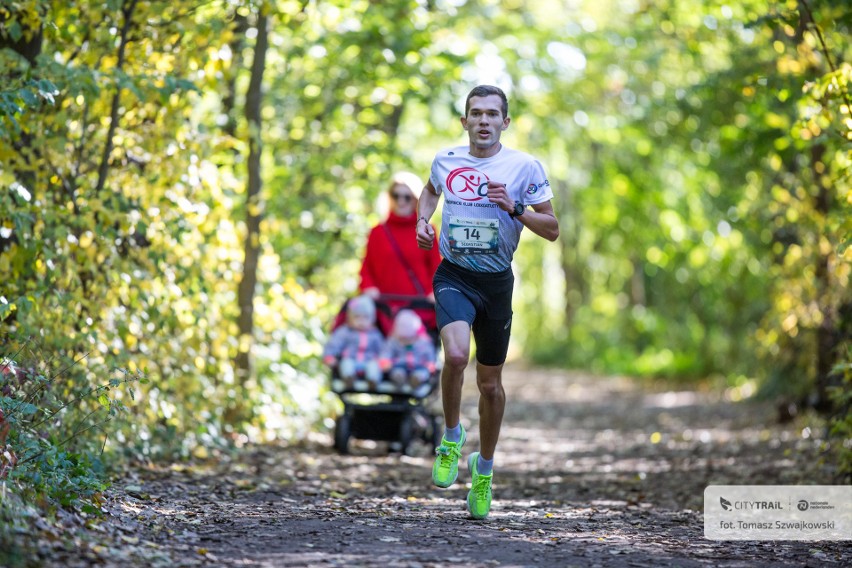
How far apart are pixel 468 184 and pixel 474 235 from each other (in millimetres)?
276

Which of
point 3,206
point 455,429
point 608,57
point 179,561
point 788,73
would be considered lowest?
point 179,561

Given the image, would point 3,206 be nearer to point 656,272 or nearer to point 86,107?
point 86,107

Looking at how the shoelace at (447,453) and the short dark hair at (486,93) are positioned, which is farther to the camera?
the shoelace at (447,453)

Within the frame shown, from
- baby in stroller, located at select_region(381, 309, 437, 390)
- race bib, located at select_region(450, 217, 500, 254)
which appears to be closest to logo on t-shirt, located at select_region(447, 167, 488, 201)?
race bib, located at select_region(450, 217, 500, 254)

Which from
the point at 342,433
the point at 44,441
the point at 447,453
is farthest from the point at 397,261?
the point at 44,441

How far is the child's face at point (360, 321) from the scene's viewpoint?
10.0m

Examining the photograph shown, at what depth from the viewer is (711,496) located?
26.9 ft

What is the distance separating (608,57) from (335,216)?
27.5 ft

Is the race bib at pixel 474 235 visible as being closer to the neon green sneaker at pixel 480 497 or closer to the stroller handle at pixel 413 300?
the neon green sneaker at pixel 480 497

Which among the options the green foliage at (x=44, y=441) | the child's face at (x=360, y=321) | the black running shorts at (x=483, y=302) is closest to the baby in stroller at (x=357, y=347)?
the child's face at (x=360, y=321)

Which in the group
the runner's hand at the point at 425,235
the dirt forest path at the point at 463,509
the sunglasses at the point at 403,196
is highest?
the sunglasses at the point at 403,196

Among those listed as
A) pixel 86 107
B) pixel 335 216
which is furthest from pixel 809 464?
pixel 86 107

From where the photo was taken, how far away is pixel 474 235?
626cm

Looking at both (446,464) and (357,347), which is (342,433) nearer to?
(357,347)
